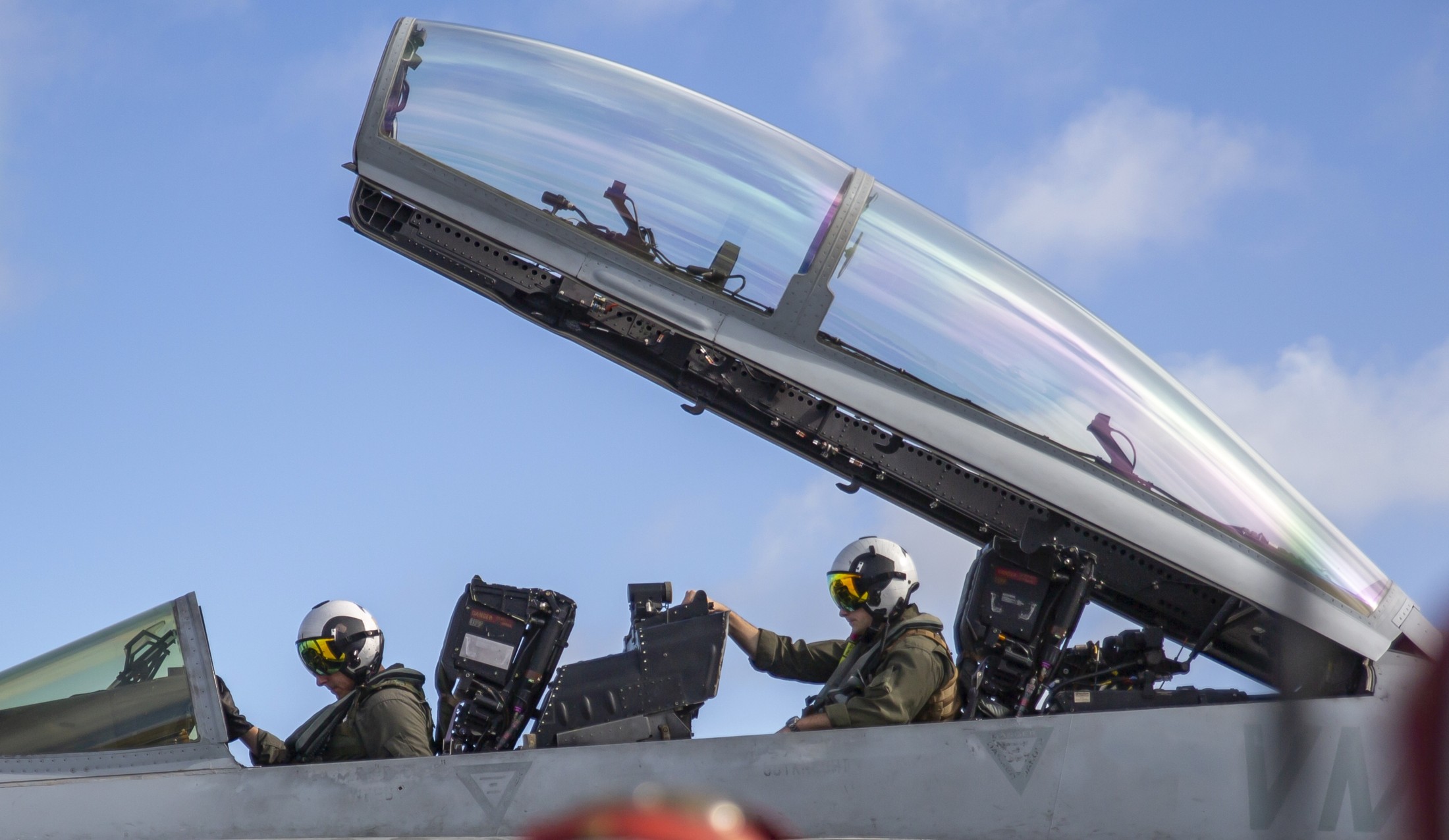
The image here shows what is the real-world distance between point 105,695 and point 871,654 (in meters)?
3.12

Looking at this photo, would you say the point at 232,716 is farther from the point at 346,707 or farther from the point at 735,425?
the point at 735,425

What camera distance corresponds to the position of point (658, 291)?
18.4 ft

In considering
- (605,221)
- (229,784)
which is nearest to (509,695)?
(229,784)

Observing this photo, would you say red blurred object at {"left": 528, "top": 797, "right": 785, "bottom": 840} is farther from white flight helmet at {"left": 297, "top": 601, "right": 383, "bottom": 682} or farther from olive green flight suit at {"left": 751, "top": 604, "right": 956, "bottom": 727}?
white flight helmet at {"left": 297, "top": 601, "right": 383, "bottom": 682}

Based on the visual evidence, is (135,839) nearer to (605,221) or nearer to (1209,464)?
(605,221)

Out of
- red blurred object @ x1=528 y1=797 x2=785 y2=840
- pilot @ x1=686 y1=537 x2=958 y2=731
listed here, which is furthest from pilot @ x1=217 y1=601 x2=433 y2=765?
red blurred object @ x1=528 y1=797 x2=785 y2=840

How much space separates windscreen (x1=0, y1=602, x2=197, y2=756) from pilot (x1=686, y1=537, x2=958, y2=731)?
84.3 inches

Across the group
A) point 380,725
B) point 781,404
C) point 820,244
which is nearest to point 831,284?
point 820,244

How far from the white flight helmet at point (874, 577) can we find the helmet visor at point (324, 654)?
2.35 m

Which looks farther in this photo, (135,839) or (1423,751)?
(135,839)

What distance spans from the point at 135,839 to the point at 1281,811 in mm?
3964

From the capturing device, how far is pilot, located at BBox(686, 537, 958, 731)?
5.15m

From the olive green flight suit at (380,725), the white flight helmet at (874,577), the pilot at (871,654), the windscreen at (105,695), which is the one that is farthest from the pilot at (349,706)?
the white flight helmet at (874,577)

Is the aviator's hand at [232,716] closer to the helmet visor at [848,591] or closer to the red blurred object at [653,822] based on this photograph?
the helmet visor at [848,591]
